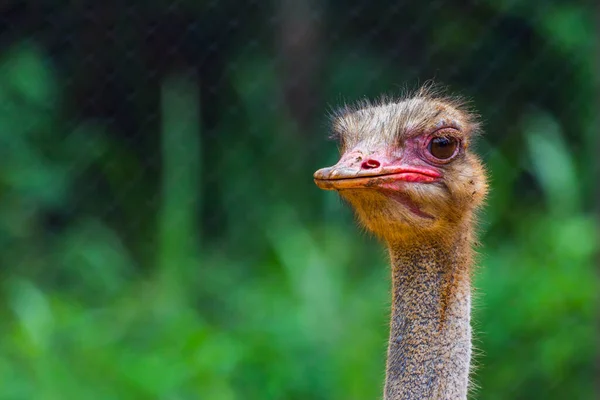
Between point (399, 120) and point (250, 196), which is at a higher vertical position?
point (250, 196)

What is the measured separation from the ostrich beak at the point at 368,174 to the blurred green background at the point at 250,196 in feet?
2.91

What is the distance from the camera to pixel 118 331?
3.33 meters

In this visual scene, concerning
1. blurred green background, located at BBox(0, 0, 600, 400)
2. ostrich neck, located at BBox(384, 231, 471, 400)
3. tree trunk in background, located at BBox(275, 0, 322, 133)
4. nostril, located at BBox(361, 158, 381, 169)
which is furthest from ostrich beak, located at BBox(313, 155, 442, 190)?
tree trunk in background, located at BBox(275, 0, 322, 133)

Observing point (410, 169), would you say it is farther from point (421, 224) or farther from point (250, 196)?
point (250, 196)

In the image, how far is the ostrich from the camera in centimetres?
161

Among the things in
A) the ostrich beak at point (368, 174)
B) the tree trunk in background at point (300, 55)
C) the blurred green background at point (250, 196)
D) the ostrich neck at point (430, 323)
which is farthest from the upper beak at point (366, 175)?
the tree trunk in background at point (300, 55)

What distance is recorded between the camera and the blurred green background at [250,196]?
2998mm

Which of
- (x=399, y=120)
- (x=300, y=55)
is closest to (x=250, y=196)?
(x=300, y=55)

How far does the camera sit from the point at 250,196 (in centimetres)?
414

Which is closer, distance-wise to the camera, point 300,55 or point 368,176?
point 368,176

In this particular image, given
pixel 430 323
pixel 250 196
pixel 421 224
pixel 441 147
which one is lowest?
pixel 430 323

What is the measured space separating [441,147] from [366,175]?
17 centimetres

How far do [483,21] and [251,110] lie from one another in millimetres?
1131

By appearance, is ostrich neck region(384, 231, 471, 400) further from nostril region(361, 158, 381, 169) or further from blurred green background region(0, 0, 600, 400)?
blurred green background region(0, 0, 600, 400)
